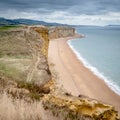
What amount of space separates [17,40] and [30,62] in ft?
36.1

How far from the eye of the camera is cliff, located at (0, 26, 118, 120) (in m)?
8.20

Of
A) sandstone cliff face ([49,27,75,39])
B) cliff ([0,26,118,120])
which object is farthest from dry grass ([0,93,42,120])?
sandstone cliff face ([49,27,75,39])

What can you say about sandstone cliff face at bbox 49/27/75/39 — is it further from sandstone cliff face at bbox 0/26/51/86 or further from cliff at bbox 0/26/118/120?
cliff at bbox 0/26/118/120

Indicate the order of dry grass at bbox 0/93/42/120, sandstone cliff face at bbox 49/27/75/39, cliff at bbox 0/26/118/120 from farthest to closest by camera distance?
sandstone cliff face at bbox 49/27/75/39 < cliff at bbox 0/26/118/120 < dry grass at bbox 0/93/42/120

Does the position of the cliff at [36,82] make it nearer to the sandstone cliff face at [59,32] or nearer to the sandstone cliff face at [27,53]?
the sandstone cliff face at [27,53]

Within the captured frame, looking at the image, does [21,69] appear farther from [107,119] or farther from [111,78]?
[111,78]

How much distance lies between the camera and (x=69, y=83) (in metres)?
25.6

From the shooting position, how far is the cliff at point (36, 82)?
8203mm

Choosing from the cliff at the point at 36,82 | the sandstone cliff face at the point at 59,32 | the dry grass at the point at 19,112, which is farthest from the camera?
the sandstone cliff face at the point at 59,32

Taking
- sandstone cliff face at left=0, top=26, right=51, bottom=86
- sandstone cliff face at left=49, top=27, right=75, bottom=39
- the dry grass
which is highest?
the dry grass

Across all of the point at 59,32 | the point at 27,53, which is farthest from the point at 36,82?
the point at 59,32

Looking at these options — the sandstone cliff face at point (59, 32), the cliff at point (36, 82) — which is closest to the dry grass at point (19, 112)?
the cliff at point (36, 82)

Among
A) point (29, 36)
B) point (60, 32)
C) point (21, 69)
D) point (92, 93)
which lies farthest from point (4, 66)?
point (60, 32)

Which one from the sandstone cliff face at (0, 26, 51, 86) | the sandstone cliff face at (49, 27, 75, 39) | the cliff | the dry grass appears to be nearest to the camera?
the dry grass
